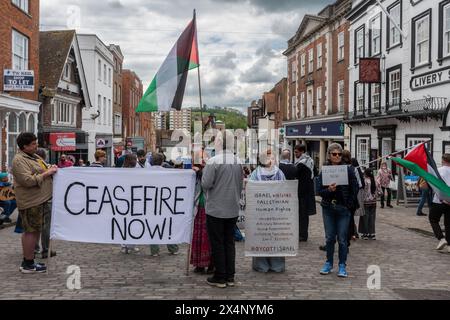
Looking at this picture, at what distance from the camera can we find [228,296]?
19.0 ft

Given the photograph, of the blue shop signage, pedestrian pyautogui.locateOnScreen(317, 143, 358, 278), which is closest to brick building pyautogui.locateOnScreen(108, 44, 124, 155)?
the blue shop signage

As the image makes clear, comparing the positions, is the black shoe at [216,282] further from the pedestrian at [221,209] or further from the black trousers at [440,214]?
the black trousers at [440,214]

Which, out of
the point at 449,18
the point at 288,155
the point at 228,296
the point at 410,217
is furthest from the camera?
the point at 449,18

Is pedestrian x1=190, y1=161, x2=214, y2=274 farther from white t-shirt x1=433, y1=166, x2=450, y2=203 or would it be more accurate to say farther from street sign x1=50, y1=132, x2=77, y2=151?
street sign x1=50, y1=132, x2=77, y2=151

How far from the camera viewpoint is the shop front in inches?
1190

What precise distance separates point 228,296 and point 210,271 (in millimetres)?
1195

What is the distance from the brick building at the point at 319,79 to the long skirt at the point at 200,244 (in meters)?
23.4

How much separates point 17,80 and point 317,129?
A: 20986 millimetres

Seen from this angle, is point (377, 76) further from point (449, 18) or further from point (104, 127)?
point (104, 127)

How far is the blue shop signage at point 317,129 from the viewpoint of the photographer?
29802 mm

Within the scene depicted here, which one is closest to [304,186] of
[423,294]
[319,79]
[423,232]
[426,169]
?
[426,169]

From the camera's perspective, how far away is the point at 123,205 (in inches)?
264

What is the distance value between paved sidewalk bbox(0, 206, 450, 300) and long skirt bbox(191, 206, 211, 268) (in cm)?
22
